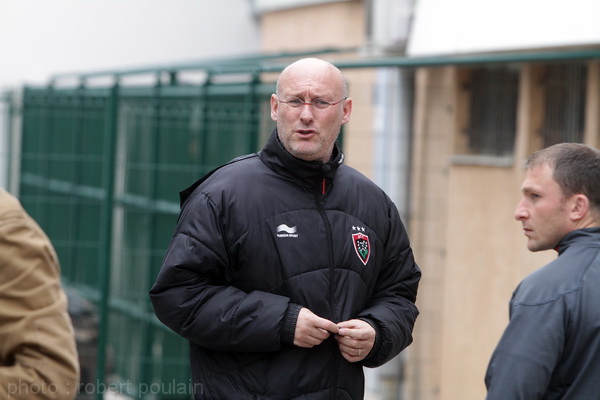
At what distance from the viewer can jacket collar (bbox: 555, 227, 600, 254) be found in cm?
366

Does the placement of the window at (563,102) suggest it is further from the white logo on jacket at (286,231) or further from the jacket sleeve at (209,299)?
the jacket sleeve at (209,299)

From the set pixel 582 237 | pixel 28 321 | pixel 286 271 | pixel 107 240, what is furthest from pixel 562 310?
pixel 107 240

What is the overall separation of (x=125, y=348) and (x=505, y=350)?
6.18 metres

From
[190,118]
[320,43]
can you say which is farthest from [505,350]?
[320,43]

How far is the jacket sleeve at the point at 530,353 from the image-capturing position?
3.47m

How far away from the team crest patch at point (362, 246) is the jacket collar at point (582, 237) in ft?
2.50

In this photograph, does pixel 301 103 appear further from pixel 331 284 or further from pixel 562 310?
pixel 562 310

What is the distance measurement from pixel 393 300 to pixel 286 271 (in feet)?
1.62

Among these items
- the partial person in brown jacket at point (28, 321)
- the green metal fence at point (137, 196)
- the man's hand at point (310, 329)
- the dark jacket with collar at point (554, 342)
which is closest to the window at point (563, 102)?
the green metal fence at point (137, 196)

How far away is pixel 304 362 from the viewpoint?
13.3 ft

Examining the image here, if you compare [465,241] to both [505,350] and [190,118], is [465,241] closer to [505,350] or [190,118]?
[190,118]

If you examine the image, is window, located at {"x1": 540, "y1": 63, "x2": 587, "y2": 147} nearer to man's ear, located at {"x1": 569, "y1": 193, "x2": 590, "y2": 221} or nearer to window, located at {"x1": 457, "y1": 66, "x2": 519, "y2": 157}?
window, located at {"x1": 457, "y1": 66, "x2": 519, "y2": 157}

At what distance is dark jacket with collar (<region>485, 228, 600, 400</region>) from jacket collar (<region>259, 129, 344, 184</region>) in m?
0.93

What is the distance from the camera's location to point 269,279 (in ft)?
13.4
